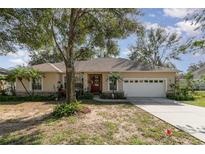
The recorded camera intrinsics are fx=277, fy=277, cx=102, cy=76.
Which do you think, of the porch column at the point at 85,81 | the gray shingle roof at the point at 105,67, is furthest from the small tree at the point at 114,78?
the porch column at the point at 85,81

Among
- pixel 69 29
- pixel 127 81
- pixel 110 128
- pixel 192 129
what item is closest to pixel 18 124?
pixel 110 128

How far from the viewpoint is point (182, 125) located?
10.9 m

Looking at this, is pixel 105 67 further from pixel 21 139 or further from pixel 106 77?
pixel 21 139

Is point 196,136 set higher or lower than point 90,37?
lower

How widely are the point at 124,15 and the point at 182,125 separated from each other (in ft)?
20.3

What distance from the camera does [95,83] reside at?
26.4 m

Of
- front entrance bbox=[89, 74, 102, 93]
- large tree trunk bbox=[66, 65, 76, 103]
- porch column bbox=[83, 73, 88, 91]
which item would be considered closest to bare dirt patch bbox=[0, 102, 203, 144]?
large tree trunk bbox=[66, 65, 76, 103]

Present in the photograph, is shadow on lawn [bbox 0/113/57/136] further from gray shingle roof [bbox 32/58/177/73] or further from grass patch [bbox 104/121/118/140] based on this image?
gray shingle roof [bbox 32/58/177/73]

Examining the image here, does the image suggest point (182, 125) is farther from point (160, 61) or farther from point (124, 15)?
point (160, 61)

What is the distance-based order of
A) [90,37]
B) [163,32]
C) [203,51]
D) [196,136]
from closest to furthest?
[196,136] → [203,51] → [90,37] → [163,32]

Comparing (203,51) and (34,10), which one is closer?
(203,51)
